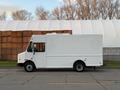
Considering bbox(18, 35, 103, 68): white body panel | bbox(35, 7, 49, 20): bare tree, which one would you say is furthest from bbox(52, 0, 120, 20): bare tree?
bbox(18, 35, 103, 68): white body panel

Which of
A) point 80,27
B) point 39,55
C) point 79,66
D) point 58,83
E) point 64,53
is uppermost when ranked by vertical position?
point 80,27

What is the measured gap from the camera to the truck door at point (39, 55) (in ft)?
87.4

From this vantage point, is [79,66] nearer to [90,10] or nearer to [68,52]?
[68,52]

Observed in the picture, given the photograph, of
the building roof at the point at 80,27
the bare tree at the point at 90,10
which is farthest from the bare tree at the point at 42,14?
the building roof at the point at 80,27

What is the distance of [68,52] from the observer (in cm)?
2672

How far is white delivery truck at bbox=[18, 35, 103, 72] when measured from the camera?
26578 mm

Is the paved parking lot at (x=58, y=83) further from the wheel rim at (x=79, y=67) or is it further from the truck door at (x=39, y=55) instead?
the truck door at (x=39, y=55)

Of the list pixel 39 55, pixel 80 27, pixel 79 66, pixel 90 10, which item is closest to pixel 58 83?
pixel 79 66

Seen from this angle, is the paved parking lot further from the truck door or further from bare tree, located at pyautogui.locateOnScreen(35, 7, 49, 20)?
bare tree, located at pyautogui.locateOnScreen(35, 7, 49, 20)

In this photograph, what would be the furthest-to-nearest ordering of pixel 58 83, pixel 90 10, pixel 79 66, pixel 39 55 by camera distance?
pixel 90 10
pixel 39 55
pixel 79 66
pixel 58 83

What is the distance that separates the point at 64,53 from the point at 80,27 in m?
14.5

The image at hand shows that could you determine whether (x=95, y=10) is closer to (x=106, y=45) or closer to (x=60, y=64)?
(x=106, y=45)

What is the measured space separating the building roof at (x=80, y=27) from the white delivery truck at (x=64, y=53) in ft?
40.0

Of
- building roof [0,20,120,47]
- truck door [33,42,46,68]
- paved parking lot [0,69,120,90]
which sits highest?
building roof [0,20,120,47]
